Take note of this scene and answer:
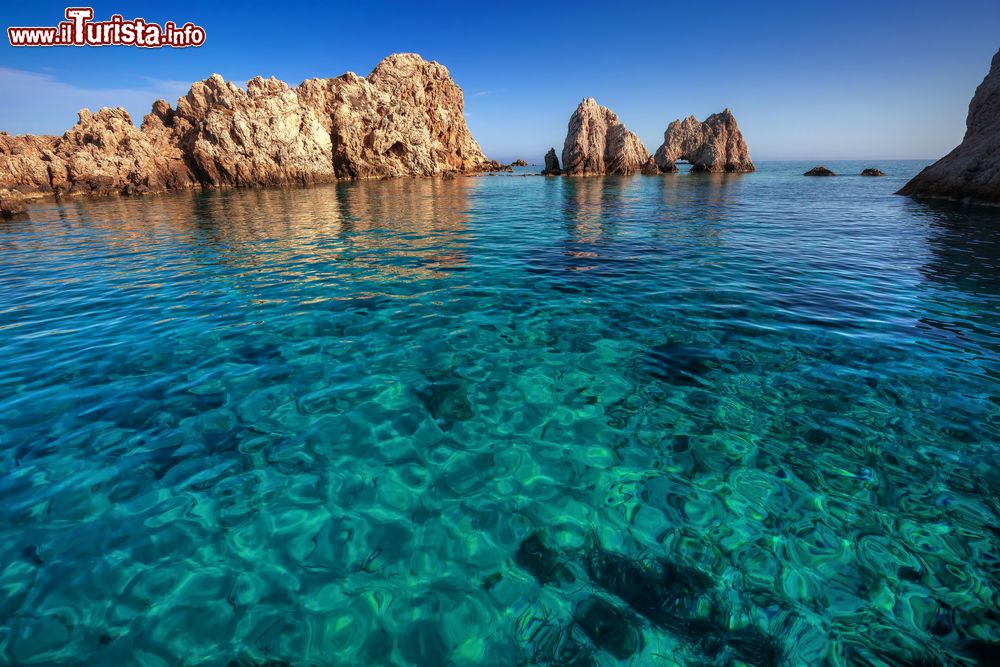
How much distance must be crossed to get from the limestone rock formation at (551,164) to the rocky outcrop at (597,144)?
14.2 ft

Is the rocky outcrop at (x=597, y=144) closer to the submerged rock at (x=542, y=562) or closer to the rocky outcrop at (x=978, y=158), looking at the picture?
the rocky outcrop at (x=978, y=158)

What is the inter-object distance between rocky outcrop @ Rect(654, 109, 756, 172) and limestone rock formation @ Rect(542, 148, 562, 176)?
91.4 ft

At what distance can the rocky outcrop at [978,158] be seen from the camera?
974 inches

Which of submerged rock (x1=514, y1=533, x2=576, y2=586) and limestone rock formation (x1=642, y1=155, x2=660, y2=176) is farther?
limestone rock formation (x1=642, y1=155, x2=660, y2=176)

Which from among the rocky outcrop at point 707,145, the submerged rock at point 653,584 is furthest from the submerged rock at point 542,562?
the rocky outcrop at point 707,145

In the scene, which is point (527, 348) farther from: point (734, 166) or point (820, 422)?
point (734, 166)

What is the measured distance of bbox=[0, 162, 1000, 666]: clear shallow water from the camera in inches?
113

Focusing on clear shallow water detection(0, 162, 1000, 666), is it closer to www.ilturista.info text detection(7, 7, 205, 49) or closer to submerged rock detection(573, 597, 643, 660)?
submerged rock detection(573, 597, 643, 660)

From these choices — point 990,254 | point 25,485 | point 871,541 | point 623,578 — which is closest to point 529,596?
point 623,578

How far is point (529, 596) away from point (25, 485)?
525 cm

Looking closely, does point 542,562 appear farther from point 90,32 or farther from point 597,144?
point 597,144

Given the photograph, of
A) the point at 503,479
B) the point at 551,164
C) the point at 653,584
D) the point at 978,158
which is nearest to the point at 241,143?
the point at 551,164

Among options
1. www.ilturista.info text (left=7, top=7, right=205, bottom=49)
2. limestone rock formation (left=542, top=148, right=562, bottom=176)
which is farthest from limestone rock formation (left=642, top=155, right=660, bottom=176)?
www.ilturista.info text (left=7, top=7, right=205, bottom=49)

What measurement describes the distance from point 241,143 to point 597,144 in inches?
2722
